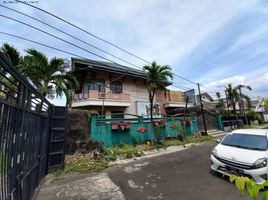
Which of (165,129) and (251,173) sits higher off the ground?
(165,129)

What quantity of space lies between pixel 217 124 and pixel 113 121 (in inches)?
596

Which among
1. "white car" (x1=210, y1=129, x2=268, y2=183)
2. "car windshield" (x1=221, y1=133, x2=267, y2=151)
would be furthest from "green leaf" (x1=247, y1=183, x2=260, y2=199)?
"car windshield" (x1=221, y1=133, x2=267, y2=151)

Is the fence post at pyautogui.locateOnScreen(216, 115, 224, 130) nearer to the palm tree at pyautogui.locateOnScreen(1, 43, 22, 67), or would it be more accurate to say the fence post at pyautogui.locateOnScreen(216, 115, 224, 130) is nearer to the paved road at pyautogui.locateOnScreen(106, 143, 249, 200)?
the paved road at pyautogui.locateOnScreen(106, 143, 249, 200)

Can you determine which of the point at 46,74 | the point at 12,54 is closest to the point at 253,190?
the point at 46,74

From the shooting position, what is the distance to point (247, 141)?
5145mm

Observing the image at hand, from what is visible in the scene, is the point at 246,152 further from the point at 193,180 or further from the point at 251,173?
the point at 193,180

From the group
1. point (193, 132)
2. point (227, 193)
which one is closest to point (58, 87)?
point (227, 193)

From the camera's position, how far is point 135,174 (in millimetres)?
5547

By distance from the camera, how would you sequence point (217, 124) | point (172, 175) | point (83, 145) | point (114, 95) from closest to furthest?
1. point (172, 175)
2. point (83, 145)
3. point (114, 95)
4. point (217, 124)

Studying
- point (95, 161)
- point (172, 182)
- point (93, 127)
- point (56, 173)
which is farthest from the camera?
point (93, 127)

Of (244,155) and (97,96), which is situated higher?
(97,96)

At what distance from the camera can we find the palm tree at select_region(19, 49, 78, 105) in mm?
8657

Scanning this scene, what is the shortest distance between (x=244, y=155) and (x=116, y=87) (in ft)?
46.2

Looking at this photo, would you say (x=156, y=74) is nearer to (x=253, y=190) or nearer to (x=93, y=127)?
(x=93, y=127)
